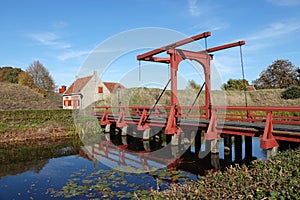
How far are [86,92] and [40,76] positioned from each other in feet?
42.2

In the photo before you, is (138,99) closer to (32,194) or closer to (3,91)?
(3,91)

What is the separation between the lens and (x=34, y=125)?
14250 mm

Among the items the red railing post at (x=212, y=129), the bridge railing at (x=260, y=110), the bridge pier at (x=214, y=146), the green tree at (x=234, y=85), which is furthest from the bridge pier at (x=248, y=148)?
the green tree at (x=234, y=85)

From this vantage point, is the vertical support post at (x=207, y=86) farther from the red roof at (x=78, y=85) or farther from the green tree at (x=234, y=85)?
the green tree at (x=234, y=85)

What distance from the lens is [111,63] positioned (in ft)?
29.4

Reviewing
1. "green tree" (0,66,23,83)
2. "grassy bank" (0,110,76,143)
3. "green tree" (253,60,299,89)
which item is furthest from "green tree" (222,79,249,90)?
"green tree" (0,66,23,83)

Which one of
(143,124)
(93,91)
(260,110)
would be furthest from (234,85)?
(260,110)

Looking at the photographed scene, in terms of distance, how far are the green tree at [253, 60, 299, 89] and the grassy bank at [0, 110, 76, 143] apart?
31419 mm

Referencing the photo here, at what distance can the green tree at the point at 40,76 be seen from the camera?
122 feet

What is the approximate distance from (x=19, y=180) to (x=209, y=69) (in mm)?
7879

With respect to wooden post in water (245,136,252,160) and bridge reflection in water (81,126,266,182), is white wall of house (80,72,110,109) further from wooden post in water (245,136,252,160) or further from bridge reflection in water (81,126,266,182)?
wooden post in water (245,136,252,160)

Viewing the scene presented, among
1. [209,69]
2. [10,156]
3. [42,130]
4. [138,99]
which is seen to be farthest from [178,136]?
[138,99]

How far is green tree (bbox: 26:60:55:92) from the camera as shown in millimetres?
37219

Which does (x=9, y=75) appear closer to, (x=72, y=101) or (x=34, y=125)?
(x=72, y=101)
